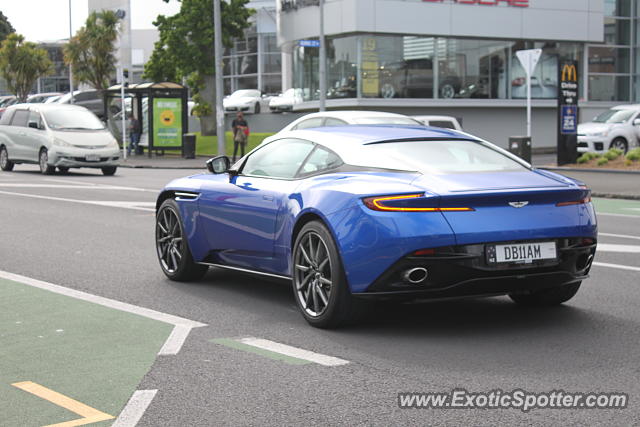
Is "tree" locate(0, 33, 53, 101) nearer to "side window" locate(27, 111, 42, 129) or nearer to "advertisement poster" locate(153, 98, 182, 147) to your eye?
"advertisement poster" locate(153, 98, 182, 147)

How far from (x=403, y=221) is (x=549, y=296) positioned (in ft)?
5.82

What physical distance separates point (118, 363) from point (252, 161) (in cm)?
277

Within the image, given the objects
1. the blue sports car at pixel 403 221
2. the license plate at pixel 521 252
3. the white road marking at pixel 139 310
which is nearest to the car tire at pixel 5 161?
the white road marking at pixel 139 310

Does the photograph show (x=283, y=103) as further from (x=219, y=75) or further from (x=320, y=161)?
(x=320, y=161)

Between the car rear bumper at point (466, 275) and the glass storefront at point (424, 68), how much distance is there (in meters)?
33.4

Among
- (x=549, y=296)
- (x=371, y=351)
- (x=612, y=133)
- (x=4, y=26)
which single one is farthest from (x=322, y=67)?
(x=4, y=26)

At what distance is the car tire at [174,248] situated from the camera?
30.1 ft

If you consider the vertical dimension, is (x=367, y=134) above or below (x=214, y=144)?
above

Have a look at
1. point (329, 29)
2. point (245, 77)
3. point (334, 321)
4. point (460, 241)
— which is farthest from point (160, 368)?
point (245, 77)

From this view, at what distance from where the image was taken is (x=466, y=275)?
6602 millimetres

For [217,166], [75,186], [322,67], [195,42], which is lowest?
[75,186]

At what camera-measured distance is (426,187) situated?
6750mm

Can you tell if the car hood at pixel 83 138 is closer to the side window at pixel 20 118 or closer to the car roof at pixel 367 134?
the side window at pixel 20 118

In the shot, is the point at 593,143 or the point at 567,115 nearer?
the point at 567,115
